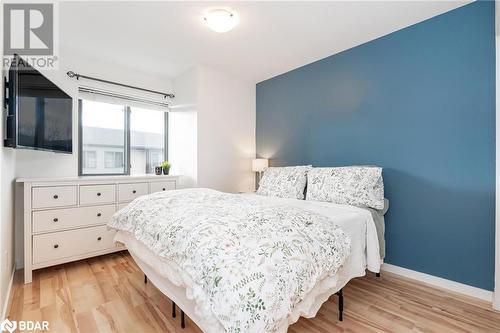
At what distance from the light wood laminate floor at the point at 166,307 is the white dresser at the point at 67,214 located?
24 cm

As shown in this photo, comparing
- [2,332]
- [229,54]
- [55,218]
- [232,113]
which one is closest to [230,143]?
[232,113]

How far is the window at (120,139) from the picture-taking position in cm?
328

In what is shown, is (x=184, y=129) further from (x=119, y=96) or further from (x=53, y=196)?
(x=53, y=196)

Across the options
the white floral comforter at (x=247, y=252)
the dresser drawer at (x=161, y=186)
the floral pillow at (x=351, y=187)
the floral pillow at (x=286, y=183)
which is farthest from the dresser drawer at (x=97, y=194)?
the floral pillow at (x=351, y=187)

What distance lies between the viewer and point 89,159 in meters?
3.30

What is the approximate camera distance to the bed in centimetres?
100

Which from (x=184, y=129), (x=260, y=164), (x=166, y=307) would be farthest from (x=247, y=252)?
(x=184, y=129)

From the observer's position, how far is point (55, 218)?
2477mm

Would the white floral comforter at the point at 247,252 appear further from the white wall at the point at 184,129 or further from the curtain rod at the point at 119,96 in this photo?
the curtain rod at the point at 119,96

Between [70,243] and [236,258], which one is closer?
[236,258]

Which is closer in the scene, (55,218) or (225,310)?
(225,310)

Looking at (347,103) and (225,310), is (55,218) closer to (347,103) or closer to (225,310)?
(225,310)

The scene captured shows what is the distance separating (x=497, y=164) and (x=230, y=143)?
9.82ft

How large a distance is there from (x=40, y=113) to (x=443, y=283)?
3991 millimetres
